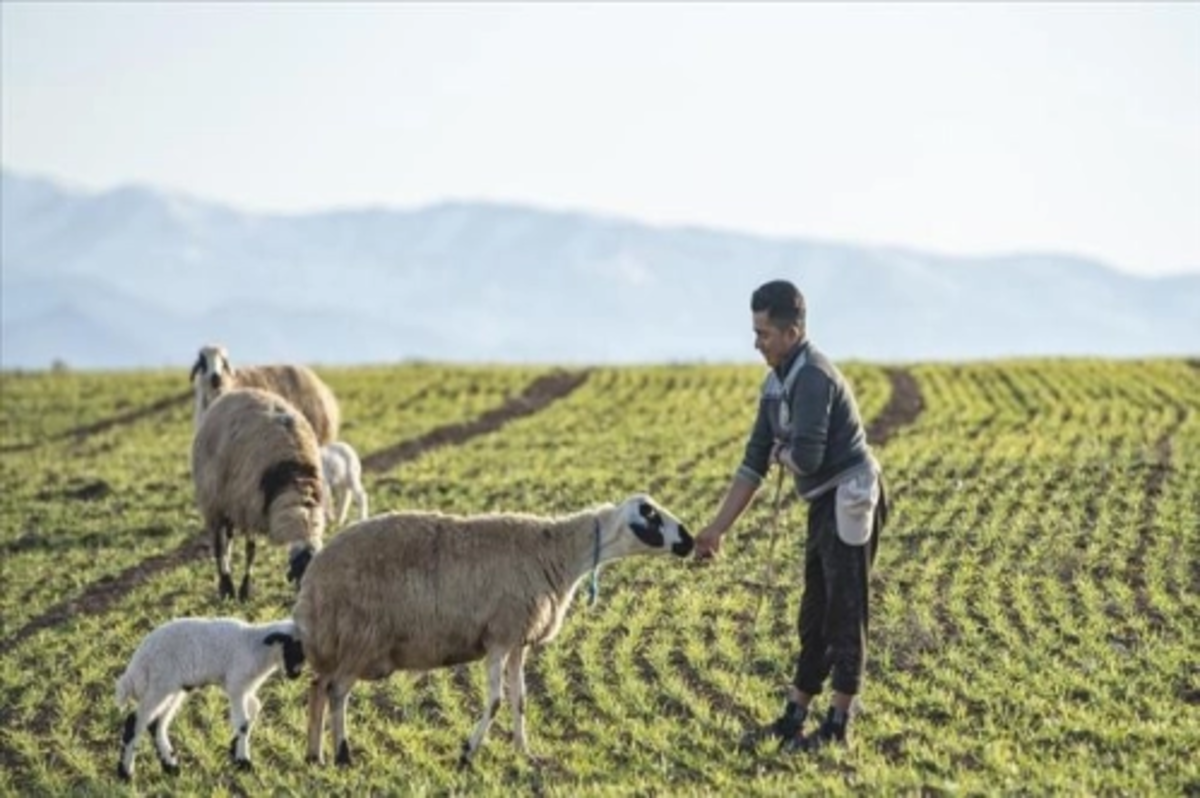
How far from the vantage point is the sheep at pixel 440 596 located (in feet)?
40.7

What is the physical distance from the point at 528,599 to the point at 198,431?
977 centimetres

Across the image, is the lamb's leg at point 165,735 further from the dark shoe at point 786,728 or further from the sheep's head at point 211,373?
the sheep's head at point 211,373

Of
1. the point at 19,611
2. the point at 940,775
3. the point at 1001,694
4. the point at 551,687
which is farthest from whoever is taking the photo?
the point at 19,611

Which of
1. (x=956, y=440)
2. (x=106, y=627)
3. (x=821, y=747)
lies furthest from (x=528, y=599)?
(x=956, y=440)

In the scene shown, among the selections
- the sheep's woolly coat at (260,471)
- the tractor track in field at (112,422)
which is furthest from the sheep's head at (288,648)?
the tractor track in field at (112,422)

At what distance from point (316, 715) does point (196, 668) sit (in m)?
Answer: 0.96

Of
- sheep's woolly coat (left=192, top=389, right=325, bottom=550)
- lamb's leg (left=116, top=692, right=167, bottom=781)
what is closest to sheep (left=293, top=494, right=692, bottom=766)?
lamb's leg (left=116, top=692, right=167, bottom=781)

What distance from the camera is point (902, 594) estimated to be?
1892 cm

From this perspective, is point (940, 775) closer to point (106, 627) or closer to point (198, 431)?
point (106, 627)

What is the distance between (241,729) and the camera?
41.5 feet

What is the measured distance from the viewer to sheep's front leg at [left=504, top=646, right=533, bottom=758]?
12469 millimetres

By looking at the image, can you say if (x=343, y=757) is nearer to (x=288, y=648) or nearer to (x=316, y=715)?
(x=316, y=715)

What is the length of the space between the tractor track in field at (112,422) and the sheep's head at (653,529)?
103ft

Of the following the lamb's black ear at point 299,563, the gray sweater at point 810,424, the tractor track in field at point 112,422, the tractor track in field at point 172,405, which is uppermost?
the gray sweater at point 810,424
